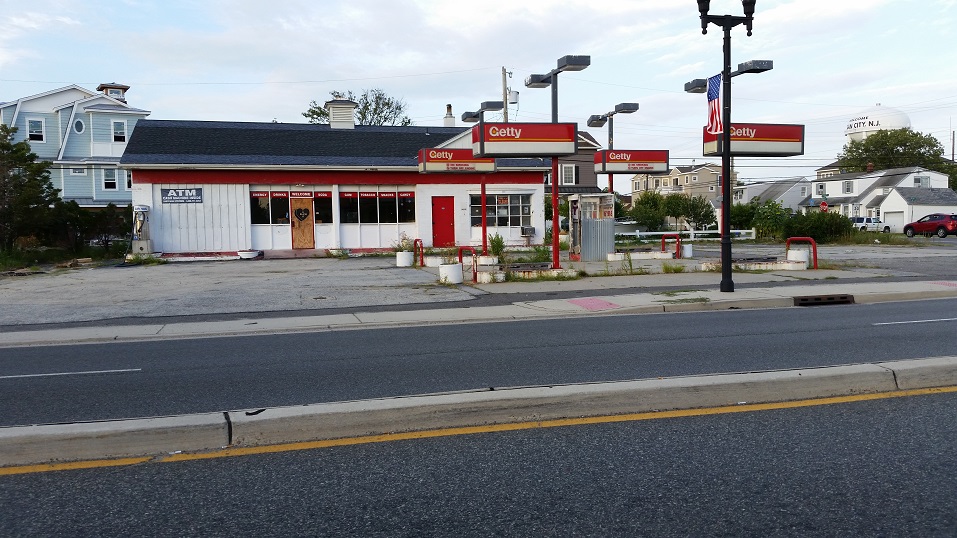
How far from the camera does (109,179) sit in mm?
50156

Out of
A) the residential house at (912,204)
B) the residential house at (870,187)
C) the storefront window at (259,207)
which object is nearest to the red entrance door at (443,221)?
the storefront window at (259,207)

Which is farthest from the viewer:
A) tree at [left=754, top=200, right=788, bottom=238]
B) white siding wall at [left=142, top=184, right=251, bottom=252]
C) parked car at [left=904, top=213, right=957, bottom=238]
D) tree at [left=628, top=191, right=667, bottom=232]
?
tree at [left=628, top=191, right=667, bottom=232]

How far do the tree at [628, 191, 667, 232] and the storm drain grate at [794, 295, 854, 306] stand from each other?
37.8m

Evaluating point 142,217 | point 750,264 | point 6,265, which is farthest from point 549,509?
point 142,217

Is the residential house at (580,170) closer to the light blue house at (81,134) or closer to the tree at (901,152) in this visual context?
the light blue house at (81,134)

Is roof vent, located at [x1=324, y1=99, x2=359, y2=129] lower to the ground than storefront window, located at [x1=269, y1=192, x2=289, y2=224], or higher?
higher

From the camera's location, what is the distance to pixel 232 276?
24078mm

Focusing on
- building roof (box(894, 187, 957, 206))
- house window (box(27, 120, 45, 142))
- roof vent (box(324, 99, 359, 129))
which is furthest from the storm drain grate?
building roof (box(894, 187, 957, 206))

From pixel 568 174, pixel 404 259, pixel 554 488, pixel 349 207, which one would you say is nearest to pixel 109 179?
pixel 349 207

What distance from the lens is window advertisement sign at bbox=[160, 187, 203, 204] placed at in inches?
1307

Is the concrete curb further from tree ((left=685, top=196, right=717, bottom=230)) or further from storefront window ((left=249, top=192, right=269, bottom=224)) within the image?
tree ((left=685, top=196, right=717, bottom=230))

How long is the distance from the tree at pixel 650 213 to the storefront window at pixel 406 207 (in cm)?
2190

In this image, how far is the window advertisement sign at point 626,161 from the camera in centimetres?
3162

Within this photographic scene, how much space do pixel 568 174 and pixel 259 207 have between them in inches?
1523
